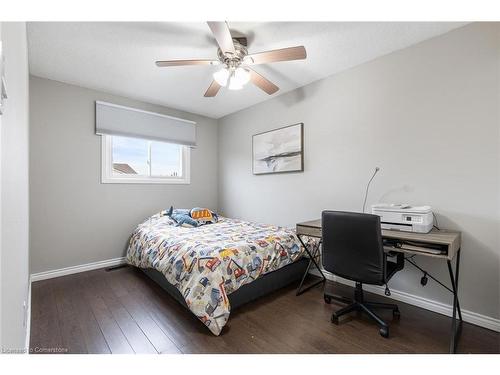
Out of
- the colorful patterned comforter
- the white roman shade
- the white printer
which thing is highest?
the white roman shade

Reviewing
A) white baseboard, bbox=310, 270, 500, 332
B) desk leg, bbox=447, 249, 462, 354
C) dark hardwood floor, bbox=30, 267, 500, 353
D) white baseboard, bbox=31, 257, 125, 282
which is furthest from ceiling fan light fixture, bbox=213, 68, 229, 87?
white baseboard, bbox=31, 257, 125, 282

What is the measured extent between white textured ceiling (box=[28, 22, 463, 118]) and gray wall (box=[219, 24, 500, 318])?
0.76 ft

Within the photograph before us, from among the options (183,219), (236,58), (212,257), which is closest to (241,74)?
(236,58)

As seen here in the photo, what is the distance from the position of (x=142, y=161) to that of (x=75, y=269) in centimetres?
166

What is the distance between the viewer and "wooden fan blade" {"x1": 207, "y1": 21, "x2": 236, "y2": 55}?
1543 millimetres

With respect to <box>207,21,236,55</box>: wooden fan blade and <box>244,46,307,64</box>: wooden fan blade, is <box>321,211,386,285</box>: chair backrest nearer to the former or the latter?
<box>244,46,307,64</box>: wooden fan blade

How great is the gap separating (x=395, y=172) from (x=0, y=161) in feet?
8.96

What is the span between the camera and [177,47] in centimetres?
218

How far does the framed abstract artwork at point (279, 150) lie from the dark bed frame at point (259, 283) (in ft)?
4.13

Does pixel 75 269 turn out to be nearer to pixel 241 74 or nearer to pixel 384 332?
pixel 241 74

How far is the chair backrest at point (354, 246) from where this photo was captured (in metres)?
1.72

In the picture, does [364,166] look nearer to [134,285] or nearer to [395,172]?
[395,172]

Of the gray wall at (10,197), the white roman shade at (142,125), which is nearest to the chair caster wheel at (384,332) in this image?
the gray wall at (10,197)

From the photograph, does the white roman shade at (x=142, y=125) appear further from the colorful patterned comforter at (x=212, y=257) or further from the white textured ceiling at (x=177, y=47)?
the colorful patterned comforter at (x=212, y=257)
